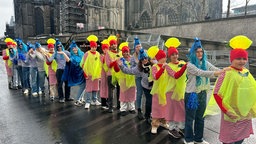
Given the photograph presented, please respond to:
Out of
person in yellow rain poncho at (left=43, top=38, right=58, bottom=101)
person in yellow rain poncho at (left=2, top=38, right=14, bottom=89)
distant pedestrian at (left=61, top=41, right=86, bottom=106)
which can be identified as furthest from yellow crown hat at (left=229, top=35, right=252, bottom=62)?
person in yellow rain poncho at (left=2, top=38, right=14, bottom=89)

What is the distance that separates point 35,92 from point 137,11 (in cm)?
4467

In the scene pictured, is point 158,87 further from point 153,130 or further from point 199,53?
point 199,53

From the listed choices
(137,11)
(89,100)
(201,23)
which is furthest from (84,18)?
(89,100)

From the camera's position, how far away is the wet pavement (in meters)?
5.07

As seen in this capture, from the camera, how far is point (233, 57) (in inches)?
135

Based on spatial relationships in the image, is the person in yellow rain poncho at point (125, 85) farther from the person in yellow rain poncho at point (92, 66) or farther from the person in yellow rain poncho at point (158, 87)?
the person in yellow rain poncho at point (158, 87)

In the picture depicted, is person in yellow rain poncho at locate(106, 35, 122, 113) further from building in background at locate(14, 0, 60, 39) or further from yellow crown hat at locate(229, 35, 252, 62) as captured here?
building in background at locate(14, 0, 60, 39)

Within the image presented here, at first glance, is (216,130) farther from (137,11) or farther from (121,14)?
(137,11)

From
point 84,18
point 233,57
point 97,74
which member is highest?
point 84,18

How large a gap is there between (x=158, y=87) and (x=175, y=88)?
17.8 inches

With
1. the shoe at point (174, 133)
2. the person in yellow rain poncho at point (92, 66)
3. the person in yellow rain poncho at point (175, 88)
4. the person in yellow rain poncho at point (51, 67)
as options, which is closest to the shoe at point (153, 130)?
the shoe at point (174, 133)

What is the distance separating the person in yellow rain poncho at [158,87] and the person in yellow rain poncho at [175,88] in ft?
0.57

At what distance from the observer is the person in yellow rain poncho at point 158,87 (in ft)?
16.7

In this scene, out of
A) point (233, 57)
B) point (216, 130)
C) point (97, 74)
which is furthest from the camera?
point (97, 74)
